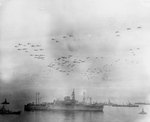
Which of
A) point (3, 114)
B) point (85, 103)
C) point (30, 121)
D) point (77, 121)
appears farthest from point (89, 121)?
point (85, 103)

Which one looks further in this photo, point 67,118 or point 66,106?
point 66,106

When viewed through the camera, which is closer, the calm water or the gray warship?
the calm water

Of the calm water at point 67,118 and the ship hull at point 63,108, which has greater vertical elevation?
the ship hull at point 63,108

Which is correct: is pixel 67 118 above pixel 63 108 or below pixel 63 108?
below

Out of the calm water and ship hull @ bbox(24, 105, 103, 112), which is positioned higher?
ship hull @ bbox(24, 105, 103, 112)

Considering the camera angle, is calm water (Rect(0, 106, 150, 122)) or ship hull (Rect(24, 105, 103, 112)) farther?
ship hull (Rect(24, 105, 103, 112))

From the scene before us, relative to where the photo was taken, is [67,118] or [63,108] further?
[63,108]

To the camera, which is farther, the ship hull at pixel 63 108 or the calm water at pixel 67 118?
the ship hull at pixel 63 108

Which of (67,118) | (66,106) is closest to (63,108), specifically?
(66,106)

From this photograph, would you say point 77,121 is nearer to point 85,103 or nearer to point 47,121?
point 47,121

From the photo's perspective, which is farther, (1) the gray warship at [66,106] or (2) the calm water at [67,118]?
(1) the gray warship at [66,106]

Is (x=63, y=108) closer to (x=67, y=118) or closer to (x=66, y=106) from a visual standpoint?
(x=66, y=106)
